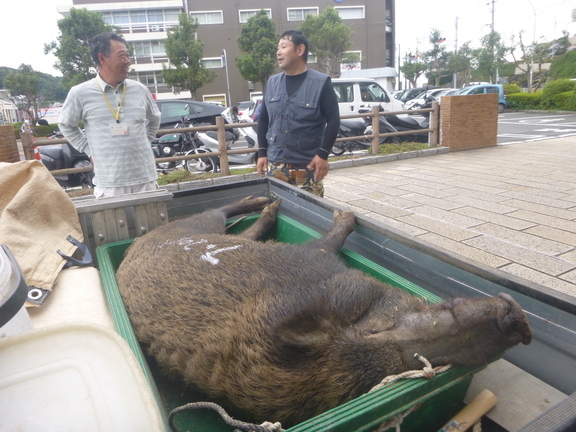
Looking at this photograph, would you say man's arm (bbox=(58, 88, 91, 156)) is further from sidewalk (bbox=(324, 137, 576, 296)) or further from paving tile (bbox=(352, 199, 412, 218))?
paving tile (bbox=(352, 199, 412, 218))

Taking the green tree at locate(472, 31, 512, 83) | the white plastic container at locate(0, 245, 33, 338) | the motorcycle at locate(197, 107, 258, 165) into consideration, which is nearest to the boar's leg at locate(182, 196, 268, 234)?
the white plastic container at locate(0, 245, 33, 338)

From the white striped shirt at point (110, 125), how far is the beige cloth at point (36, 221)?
3.17 feet

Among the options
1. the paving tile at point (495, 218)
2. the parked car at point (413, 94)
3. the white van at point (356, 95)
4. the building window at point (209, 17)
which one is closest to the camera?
the paving tile at point (495, 218)

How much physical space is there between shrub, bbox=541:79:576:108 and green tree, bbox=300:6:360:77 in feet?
60.2

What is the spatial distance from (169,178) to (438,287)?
693cm

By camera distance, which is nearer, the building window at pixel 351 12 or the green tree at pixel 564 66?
the green tree at pixel 564 66

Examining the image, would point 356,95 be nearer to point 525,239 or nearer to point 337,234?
point 525,239

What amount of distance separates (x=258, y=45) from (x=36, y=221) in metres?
36.3

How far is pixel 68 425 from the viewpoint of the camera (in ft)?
2.29

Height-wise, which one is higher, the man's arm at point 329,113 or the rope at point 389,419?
the man's arm at point 329,113

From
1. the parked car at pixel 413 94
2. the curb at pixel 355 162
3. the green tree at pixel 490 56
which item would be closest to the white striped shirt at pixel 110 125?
the curb at pixel 355 162

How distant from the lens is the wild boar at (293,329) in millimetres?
1307

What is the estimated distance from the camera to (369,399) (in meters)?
1.08

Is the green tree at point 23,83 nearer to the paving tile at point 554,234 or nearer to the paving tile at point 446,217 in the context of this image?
the paving tile at point 446,217
